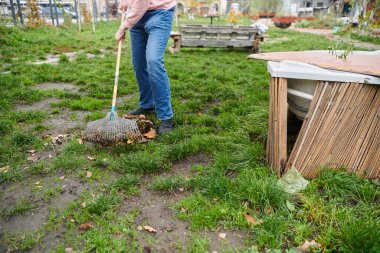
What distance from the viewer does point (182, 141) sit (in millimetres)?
3287

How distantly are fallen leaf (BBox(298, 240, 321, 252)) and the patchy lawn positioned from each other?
0.06 feet

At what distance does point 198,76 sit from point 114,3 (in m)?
21.8

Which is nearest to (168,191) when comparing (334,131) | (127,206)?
(127,206)

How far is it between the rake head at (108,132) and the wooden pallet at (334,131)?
4.52 feet

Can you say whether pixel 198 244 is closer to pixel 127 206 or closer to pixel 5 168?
pixel 127 206

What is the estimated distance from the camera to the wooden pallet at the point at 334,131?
233 centimetres

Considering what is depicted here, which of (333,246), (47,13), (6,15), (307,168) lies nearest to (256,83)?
(307,168)

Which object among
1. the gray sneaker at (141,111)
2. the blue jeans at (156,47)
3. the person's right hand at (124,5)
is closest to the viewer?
the blue jeans at (156,47)

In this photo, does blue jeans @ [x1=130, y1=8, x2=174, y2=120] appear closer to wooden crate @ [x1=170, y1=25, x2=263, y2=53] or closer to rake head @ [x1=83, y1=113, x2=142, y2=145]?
rake head @ [x1=83, y1=113, x2=142, y2=145]

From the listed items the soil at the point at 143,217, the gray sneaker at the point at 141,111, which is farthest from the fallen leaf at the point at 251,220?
the gray sneaker at the point at 141,111

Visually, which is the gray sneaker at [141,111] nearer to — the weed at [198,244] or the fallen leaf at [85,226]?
the fallen leaf at [85,226]

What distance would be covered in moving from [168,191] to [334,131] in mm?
1358

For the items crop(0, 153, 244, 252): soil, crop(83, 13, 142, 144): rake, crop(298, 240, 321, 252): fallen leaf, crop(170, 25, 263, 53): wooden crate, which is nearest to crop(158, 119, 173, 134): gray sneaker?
crop(83, 13, 142, 144): rake

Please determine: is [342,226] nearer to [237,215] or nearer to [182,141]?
[237,215]
